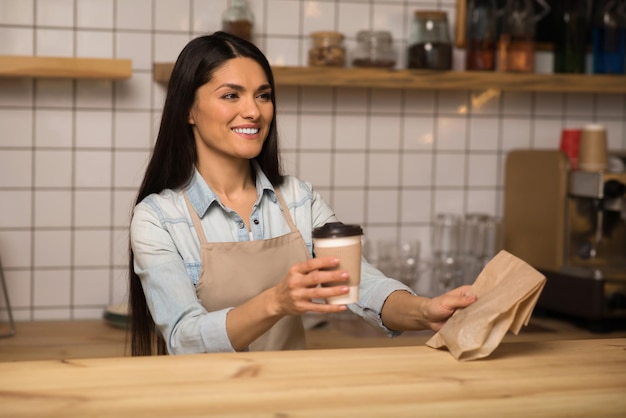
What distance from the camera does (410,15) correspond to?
9.12 feet

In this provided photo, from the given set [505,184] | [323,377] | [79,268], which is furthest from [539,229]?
[323,377]

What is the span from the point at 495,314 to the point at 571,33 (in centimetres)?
186

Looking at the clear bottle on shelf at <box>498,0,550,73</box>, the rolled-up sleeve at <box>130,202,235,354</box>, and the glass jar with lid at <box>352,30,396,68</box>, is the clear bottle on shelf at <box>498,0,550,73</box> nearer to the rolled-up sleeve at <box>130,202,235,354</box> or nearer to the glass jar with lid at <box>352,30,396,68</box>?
the glass jar with lid at <box>352,30,396,68</box>

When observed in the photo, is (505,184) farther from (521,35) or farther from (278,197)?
(278,197)

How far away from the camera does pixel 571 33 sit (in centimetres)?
284

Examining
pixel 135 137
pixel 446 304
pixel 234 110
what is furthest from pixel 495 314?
pixel 135 137

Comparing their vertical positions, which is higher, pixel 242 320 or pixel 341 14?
pixel 341 14

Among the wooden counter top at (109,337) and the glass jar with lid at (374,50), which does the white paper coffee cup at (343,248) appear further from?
the glass jar with lid at (374,50)

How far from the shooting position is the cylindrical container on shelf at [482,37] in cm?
275

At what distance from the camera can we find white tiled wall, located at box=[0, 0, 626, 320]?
99.7 inches

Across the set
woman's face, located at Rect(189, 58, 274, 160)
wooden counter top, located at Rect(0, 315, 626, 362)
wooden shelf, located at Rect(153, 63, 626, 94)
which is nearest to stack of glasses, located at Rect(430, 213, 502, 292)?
wooden counter top, located at Rect(0, 315, 626, 362)

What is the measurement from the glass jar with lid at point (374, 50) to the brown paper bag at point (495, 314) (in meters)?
1.44

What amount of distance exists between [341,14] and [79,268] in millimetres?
1114

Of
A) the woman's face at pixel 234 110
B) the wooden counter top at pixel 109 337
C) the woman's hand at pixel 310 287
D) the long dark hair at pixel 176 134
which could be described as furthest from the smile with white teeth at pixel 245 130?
the wooden counter top at pixel 109 337
